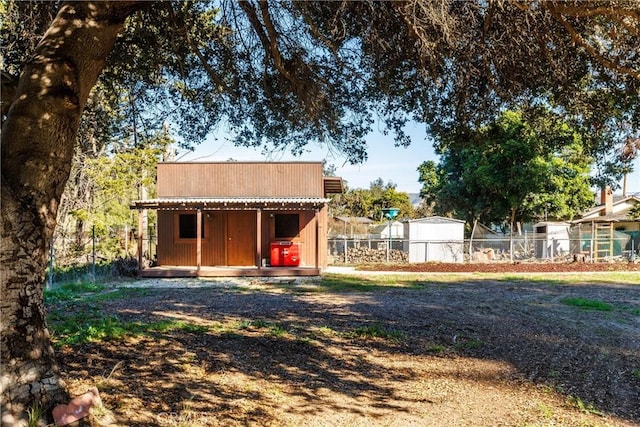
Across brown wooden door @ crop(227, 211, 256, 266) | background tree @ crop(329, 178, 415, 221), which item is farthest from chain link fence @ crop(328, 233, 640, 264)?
background tree @ crop(329, 178, 415, 221)

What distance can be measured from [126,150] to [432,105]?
17.2 metres

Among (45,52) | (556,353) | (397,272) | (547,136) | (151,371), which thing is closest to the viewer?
(45,52)

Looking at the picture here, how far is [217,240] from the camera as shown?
21844 mm

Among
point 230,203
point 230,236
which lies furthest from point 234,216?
point 230,203

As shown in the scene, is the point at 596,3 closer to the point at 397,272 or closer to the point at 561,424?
the point at 561,424

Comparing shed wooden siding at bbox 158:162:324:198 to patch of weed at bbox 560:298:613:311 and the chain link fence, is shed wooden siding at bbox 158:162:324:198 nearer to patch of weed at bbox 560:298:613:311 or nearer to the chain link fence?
the chain link fence

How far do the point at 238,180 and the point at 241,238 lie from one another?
Answer: 8.20ft

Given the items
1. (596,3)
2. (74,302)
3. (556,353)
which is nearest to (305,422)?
(556,353)

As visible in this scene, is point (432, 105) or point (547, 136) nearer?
point (432, 105)

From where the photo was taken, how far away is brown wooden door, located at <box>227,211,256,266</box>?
21828 millimetres

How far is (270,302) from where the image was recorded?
1116cm

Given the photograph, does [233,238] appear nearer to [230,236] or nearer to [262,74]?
[230,236]

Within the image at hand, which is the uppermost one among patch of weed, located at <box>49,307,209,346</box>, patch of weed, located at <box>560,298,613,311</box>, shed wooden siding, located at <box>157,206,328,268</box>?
shed wooden siding, located at <box>157,206,328,268</box>

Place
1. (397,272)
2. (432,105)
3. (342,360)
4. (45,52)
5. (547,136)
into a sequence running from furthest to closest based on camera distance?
(397,272)
(547,136)
(432,105)
(342,360)
(45,52)
